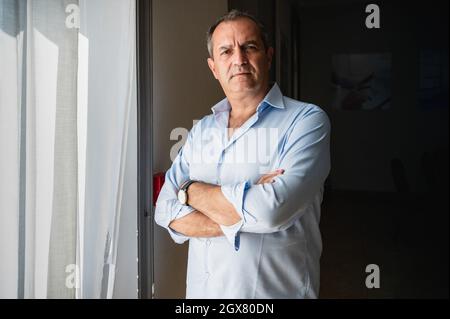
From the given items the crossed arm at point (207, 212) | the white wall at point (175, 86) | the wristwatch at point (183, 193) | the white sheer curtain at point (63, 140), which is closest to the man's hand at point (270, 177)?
the crossed arm at point (207, 212)

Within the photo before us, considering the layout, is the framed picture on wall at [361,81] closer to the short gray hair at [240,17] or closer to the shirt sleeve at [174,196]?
the short gray hair at [240,17]

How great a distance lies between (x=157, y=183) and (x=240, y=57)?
0.52m

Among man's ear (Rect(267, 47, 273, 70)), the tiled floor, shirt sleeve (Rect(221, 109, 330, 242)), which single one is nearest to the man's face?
man's ear (Rect(267, 47, 273, 70))

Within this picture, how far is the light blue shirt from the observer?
110 cm

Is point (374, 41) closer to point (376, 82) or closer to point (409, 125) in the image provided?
point (376, 82)

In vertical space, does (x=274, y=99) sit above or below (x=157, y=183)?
above

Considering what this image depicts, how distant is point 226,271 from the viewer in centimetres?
121

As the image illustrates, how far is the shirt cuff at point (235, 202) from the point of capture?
1.07 m

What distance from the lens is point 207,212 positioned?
115 centimetres

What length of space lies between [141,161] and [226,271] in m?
0.51

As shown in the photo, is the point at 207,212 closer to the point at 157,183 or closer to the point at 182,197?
the point at 182,197

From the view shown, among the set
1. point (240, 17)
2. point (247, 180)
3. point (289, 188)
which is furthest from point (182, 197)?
point (240, 17)
